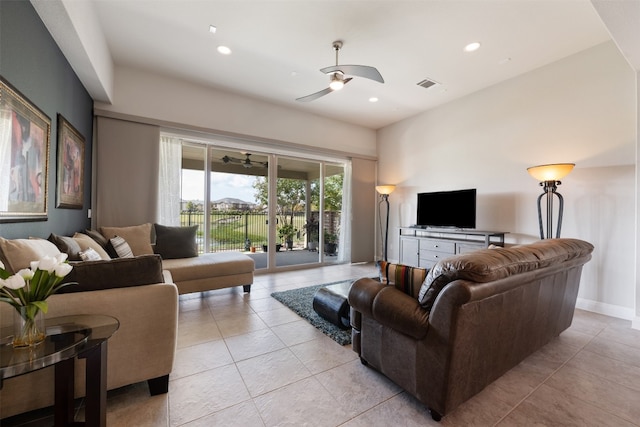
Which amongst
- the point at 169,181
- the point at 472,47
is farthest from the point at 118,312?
the point at 472,47

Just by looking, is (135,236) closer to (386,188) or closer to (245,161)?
(245,161)

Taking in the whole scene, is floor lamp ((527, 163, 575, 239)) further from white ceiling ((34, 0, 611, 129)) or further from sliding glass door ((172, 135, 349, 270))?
sliding glass door ((172, 135, 349, 270))

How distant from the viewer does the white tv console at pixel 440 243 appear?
374 cm

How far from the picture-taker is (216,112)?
4191 millimetres

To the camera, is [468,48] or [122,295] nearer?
[122,295]

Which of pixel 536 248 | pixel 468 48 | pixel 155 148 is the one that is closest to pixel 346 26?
pixel 468 48

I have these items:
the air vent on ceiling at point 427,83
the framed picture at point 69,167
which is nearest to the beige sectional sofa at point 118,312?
the framed picture at point 69,167

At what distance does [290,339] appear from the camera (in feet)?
7.66

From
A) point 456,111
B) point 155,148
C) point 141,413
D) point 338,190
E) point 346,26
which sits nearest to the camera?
point 141,413

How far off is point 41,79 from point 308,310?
308cm

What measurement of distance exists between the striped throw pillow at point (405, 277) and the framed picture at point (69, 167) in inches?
117

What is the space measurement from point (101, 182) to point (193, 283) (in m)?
1.86

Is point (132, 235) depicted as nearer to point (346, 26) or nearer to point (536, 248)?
point (346, 26)

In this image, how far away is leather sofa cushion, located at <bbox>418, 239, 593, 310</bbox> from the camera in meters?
1.27
